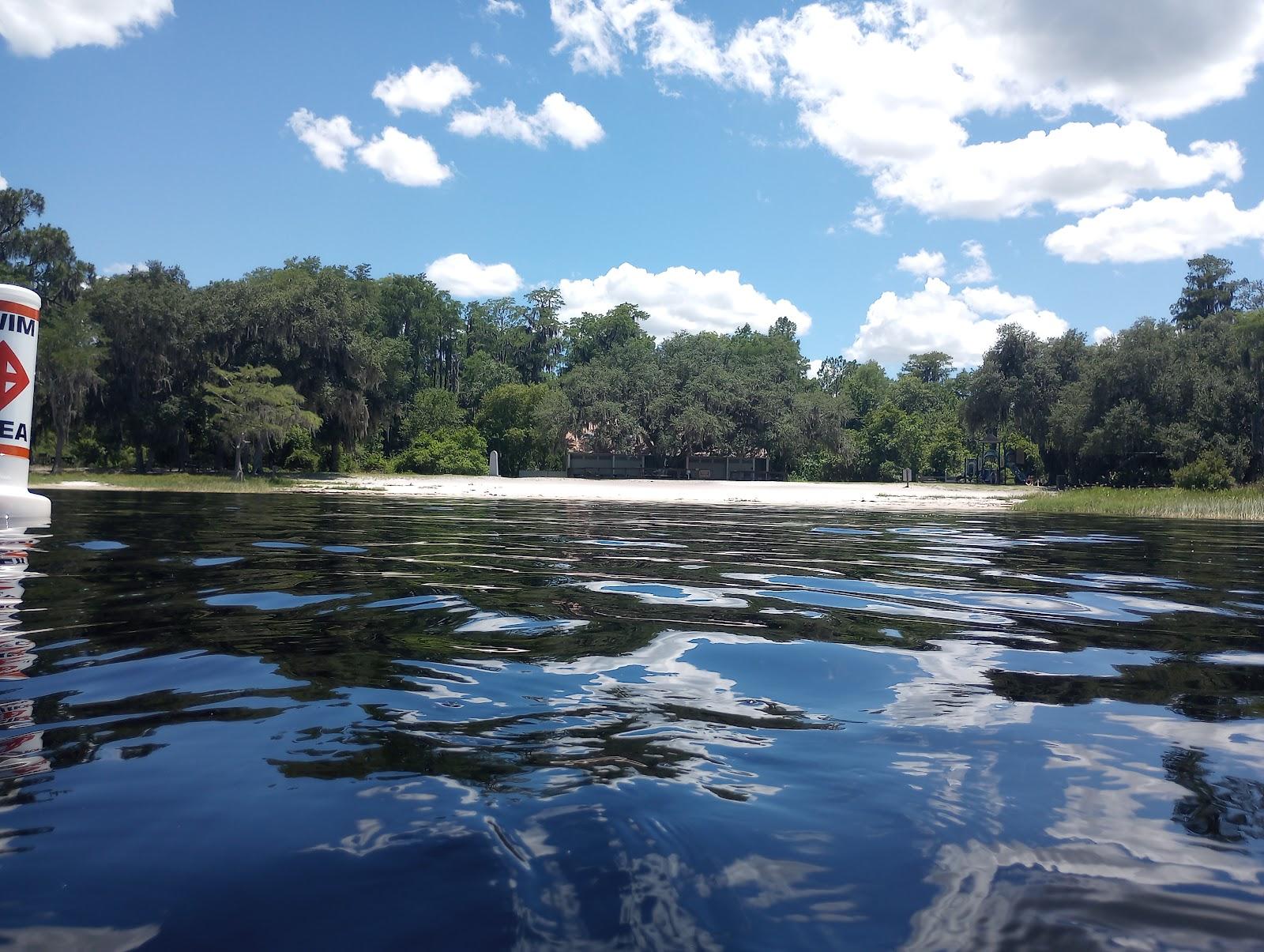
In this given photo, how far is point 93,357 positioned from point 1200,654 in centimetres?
4963

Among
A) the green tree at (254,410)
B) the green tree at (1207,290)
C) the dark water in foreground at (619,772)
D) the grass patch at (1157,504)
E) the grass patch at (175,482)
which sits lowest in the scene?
the grass patch at (175,482)

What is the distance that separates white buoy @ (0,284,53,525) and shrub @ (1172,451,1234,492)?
1555 inches

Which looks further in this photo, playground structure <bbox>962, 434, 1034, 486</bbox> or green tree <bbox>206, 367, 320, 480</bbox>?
playground structure <bbox>962, 434, 1034, 486</bbox>

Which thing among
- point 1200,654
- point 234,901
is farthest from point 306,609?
point 1200,654

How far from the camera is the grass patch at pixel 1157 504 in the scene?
24.0 m

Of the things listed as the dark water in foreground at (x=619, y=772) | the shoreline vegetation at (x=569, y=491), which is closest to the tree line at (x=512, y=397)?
the shoreline vegetation at (x=569, y=491)

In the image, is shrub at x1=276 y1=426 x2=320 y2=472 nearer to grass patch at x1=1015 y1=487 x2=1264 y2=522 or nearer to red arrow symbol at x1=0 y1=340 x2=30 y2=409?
grass patch at x1=1015 y1=487 x2=1264 y2=522

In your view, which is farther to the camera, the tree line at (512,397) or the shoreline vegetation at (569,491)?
the tree line at (512,397)

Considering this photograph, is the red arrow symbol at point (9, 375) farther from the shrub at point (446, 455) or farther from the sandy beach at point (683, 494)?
the shrub at point (446, 455)

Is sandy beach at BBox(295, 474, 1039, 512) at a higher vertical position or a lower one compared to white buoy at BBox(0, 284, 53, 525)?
lower

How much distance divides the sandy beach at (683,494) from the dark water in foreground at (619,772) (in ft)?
69.5

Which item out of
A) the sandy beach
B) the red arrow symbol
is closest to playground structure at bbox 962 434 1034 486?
the sandy beach

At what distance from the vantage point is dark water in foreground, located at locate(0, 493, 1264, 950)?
5.75 feet

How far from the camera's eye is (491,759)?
262 centimetres
